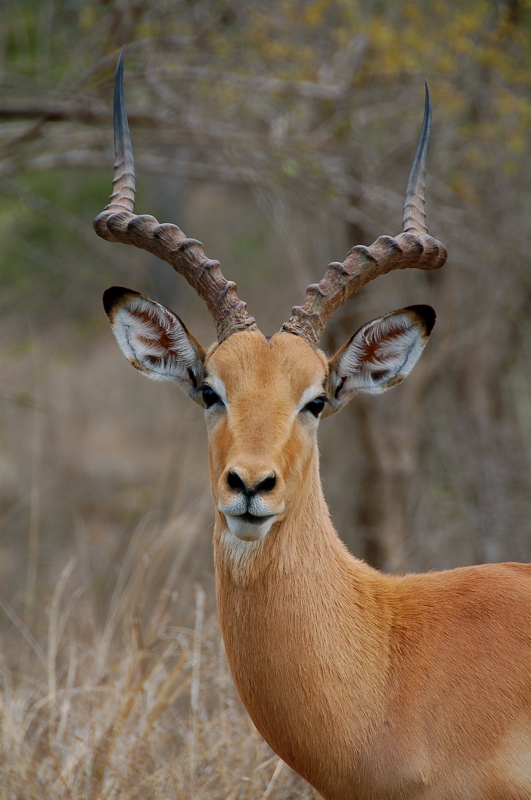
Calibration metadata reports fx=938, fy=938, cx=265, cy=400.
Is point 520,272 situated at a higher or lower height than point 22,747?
higher

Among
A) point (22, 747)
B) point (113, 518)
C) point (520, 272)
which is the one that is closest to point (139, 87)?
point (520, 272)

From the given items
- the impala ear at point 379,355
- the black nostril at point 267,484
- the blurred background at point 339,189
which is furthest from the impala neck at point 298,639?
the blurred background at point 339,189

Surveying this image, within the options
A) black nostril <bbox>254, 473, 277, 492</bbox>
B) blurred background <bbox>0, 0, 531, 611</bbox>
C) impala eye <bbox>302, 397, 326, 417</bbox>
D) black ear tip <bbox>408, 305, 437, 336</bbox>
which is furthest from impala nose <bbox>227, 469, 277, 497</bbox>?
blurred background <bbox>0, 0, 531, 611</bbox>

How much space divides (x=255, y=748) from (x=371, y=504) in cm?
586

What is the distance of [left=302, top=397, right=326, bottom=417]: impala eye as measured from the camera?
14.6ft

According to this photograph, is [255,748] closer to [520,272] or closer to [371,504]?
[371,504]

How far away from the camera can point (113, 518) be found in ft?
50.8

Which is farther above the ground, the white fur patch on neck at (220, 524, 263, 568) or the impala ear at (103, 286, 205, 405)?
the impala ear at (103, 286, 205, 405)

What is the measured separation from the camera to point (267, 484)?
381 centimetres

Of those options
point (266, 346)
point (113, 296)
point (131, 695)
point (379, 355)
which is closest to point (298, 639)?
point (266, 346)

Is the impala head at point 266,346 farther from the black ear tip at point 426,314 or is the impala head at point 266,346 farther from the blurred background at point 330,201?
the blurred background at point 330,201

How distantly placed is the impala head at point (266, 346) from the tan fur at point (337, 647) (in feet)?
0.05

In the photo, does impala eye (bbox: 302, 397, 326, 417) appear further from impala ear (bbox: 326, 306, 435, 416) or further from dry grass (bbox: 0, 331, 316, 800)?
dry grass (bbox: 0, 331, 316, 800)

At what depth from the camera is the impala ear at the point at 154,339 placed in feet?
15.4
